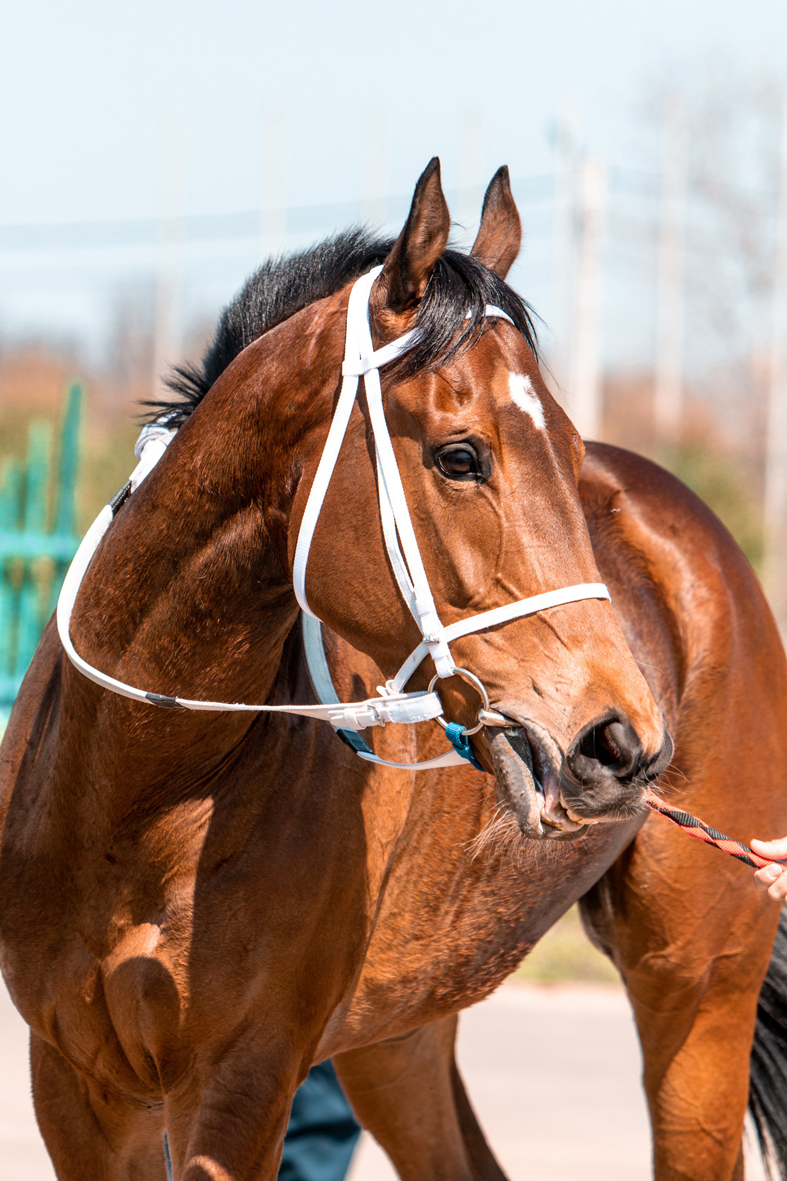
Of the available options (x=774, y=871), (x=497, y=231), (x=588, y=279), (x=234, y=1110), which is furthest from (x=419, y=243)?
(x=588, y=279)

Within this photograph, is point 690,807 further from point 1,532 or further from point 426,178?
point 1,532

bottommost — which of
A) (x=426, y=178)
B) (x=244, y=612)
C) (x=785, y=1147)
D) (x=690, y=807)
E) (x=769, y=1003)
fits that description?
(x=785, y=1147)

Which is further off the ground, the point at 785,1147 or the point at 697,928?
the point at 697,928

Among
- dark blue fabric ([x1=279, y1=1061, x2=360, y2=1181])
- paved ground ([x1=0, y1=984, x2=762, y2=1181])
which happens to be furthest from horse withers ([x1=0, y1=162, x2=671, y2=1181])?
paved ground ([x1=0, y1=984, x2=762, y2=1181])

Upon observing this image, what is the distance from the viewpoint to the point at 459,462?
1.94 meters

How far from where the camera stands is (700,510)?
356cm

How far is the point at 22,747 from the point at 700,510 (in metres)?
1.89

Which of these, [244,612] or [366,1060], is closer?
[244,612]

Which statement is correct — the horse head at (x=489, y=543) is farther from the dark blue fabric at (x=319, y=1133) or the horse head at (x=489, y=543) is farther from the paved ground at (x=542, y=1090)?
the paved ground at (x=542, y=1090)

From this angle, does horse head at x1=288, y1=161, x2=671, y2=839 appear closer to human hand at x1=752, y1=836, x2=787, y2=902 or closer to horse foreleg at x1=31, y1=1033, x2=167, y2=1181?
human hand at x1=752, y1=836, x2=787, y2=902

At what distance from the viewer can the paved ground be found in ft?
14.2

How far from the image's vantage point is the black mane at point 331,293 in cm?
201

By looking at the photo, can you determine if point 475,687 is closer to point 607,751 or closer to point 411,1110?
point 607,751

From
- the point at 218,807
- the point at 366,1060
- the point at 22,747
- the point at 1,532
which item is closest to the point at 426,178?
the point at 218,807
